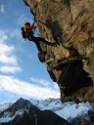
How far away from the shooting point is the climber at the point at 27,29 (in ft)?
86.3

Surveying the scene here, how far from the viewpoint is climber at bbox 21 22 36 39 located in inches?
1036

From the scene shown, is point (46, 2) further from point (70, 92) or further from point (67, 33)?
point (70, 92)

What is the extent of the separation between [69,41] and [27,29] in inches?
167

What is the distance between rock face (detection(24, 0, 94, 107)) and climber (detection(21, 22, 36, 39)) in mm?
3398

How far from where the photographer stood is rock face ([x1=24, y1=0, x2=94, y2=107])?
26594mm

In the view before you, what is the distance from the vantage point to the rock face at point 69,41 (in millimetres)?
26594

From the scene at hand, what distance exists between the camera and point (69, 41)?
27.7 metres

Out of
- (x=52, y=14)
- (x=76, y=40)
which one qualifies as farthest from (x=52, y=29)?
(x=76, y=40)

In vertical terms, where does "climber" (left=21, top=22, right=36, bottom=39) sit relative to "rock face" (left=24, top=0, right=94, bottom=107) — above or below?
above

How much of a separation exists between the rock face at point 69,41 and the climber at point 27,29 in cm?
340

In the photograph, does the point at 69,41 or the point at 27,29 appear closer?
the point at 27,29

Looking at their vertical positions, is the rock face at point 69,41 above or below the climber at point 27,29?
below

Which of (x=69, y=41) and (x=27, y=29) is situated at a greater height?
(x=27, y=29)

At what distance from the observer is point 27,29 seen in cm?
2638
